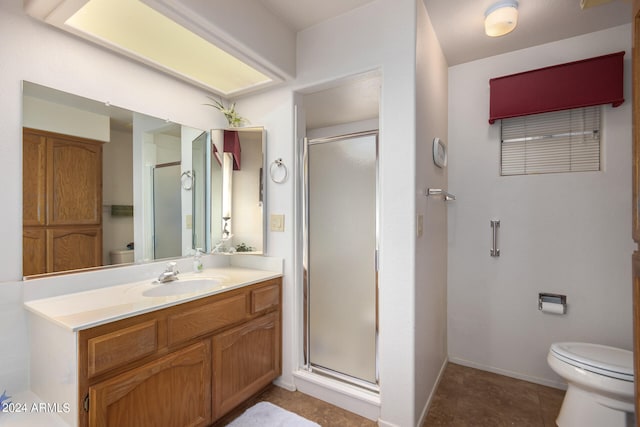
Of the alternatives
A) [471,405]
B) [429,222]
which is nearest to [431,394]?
[471,405]

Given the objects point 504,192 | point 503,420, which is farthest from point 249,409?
point 504,192

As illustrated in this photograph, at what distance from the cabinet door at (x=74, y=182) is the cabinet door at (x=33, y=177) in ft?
0.07

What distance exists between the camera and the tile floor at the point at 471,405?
1.73 meters

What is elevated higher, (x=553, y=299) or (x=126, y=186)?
(x=126, y=186)

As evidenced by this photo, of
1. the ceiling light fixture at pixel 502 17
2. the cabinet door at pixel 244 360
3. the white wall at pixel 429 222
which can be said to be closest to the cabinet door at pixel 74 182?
the cabinet door at pixel 244 360

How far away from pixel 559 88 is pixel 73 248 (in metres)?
3.20

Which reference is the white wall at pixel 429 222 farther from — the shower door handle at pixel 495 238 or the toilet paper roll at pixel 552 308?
the toilet paper roll at pixel 552 308

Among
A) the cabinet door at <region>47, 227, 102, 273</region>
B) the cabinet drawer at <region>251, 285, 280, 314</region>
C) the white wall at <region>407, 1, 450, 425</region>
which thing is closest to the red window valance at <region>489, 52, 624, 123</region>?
the white wall at <region>407, 1, 450, 425</region>

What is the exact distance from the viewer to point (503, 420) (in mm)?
1747

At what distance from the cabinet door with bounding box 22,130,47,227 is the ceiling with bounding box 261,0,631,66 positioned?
4.77 ft

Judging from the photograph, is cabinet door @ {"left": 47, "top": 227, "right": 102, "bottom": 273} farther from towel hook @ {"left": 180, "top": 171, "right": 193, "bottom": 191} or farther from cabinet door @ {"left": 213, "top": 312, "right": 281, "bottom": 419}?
cabinet door @ {"left": 213, "top": 312, "right": 281, "bottom": 419}

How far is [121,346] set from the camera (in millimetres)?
1165

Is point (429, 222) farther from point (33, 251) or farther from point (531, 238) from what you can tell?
point (33, 251)

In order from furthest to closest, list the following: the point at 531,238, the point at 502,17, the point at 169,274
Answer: the point at 531,238
the point at 169,274
the point at 502,17
